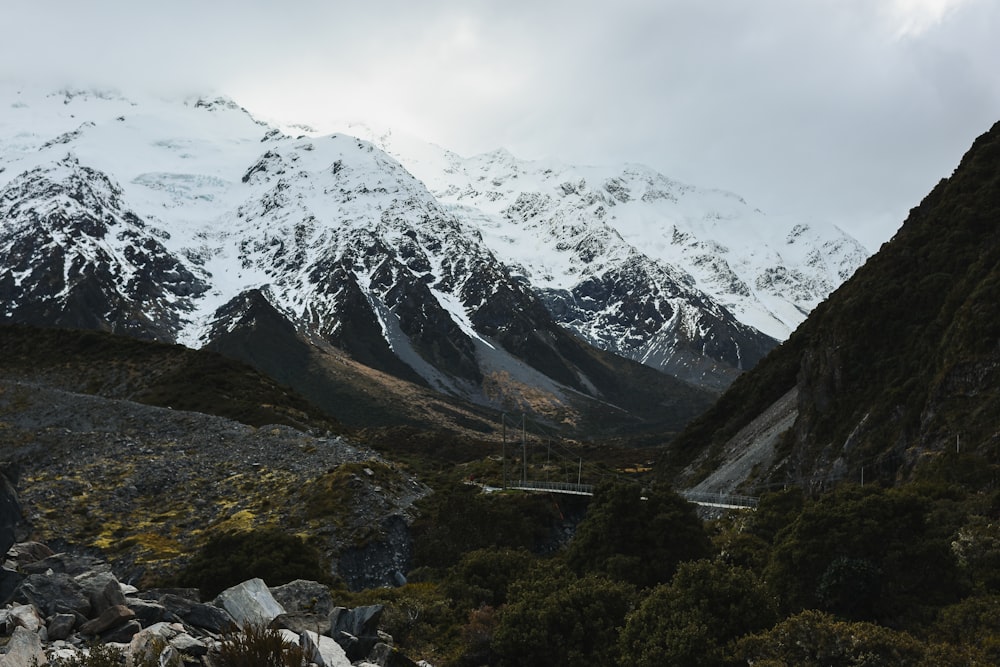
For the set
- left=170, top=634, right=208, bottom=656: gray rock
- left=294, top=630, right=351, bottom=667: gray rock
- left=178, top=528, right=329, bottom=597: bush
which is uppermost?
left=170, top=634, right=208, bottom=656: gray rock

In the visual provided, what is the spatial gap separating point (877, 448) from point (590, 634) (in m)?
48.9

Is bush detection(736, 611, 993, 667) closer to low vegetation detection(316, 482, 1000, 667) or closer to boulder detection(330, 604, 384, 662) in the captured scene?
low vegetation detection(316, 482, 1000, 667)

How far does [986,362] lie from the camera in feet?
197

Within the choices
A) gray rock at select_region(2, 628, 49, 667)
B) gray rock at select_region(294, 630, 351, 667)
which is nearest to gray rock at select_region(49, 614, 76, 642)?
gray rock at select_region(2, 628, 49, 667)

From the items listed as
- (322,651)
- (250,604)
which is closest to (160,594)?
(250,604)

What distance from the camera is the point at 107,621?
67.2ft

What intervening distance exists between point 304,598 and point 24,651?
1429cm

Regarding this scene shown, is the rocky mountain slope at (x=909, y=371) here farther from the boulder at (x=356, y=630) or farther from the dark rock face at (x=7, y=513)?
the dark rock face at (x=7, y=513)

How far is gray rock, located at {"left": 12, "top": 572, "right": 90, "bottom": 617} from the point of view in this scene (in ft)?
68.5

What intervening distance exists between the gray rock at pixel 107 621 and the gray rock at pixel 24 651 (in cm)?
177

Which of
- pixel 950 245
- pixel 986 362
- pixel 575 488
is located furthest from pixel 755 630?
pixel 950 245

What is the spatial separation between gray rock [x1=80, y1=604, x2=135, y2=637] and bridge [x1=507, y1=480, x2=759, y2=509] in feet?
178

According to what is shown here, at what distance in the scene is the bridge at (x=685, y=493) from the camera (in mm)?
71812

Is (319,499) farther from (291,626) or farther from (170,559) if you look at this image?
(291,626)
